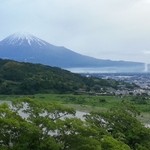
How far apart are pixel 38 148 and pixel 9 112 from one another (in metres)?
1.58

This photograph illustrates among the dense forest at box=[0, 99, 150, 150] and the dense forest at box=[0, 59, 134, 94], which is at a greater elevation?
the dense forest at box=[0, 99, 150, 150]

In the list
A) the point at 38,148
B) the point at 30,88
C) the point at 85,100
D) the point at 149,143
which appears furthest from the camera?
the point at 30,88

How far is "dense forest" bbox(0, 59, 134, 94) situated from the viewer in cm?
7812

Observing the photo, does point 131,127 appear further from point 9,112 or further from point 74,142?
point 9,112

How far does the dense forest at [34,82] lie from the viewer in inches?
3076

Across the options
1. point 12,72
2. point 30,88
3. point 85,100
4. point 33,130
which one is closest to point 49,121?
point 33,130

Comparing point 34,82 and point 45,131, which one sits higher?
point 45,131

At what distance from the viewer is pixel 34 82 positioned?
261 feet

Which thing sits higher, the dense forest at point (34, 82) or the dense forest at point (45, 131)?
the dense forest at point (45, 131)

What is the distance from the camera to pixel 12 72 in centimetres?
9088

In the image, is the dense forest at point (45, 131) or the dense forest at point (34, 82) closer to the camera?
the dense forest at point (45, 131)

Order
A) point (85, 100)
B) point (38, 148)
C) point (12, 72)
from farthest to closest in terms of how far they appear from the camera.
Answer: point (12, 72) → point (85, 100) → point (38, 148)

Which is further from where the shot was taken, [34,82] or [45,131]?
[34,82]

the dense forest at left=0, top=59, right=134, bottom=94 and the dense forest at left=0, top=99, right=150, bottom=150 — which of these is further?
the dense forest at left=0, top=59, right=134, bottom=94
